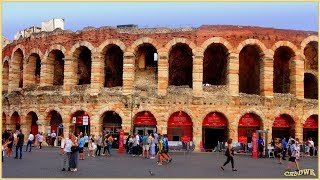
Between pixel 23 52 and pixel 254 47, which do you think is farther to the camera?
pixel 23 52

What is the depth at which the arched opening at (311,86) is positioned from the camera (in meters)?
33.4

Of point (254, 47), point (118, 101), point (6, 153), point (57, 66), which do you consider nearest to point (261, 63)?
point (254, 47)

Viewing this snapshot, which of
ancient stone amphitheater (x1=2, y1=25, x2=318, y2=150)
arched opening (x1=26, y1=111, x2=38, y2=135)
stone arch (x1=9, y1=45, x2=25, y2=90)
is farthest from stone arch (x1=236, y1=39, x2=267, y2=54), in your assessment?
stone arch (x1=9, y1=45, x2=25, y2=90)

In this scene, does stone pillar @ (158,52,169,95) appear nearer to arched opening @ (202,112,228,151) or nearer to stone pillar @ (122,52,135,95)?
stone pillar @ (122,52,135,95)

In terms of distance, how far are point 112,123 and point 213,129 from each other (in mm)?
7373

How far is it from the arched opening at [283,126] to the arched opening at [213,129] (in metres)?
3.67

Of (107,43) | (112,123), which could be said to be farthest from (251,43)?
(112,123)

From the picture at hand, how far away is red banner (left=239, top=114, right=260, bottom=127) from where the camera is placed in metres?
29.9

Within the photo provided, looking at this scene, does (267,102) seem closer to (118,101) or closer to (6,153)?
(118,101)

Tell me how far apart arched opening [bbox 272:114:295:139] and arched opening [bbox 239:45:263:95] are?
2.60 meters

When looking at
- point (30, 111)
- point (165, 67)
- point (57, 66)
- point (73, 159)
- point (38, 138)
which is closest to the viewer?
point (73, 159)

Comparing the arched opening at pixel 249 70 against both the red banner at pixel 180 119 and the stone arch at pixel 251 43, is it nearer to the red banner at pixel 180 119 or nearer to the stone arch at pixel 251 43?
the stone arch at pixel 251 43

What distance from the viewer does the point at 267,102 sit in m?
29.8

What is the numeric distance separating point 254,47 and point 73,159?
19.9 m
